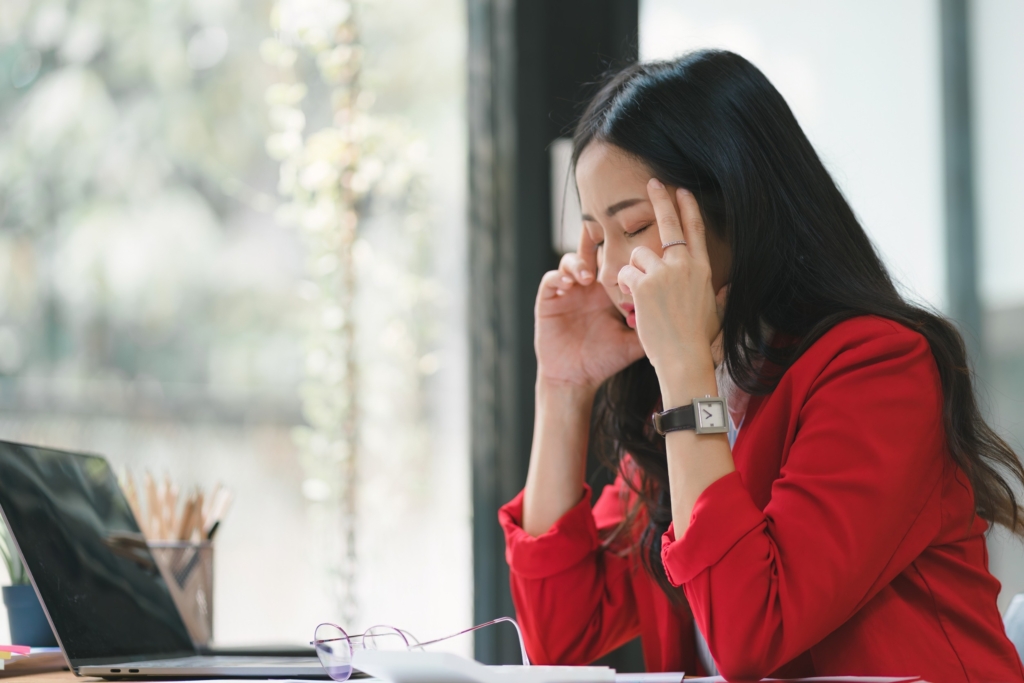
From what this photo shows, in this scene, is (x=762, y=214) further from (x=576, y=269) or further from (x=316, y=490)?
(x=316, y=490)

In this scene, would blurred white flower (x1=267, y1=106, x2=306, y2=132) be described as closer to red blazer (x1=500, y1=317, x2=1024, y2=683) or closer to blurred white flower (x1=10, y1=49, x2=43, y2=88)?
blurred white flower (x1=10, y1=49, x2=43, y2=88)

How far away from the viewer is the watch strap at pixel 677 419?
986 millimetres

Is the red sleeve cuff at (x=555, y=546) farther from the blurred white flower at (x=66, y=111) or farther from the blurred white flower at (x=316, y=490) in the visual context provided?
the blurred white flower at (x=66, y=111)

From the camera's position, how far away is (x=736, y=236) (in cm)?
112

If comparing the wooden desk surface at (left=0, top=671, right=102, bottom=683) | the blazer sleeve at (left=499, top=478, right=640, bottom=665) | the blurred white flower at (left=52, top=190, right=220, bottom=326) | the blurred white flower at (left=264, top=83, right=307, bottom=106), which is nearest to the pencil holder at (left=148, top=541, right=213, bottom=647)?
the wooden desk surface at (left=0, top=671, right=102, bottom=683)

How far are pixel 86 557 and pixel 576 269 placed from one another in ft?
2.54

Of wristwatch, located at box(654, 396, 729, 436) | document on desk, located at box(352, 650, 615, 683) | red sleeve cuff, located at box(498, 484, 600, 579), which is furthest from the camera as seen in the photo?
red sleeve cuff, located at box(498, 484, 600, 579)

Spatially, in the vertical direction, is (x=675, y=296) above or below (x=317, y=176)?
below

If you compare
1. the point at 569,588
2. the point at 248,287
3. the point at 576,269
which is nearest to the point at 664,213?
the point at 576,269

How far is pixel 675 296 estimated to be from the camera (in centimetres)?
105

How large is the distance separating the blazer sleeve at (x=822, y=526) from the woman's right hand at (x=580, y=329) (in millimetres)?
479

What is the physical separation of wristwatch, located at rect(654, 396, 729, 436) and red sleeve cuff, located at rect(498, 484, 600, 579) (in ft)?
1.29

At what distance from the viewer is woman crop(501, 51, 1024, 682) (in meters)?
0.92

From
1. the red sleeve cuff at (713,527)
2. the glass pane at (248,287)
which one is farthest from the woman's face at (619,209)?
the glass pane at (248,287)
